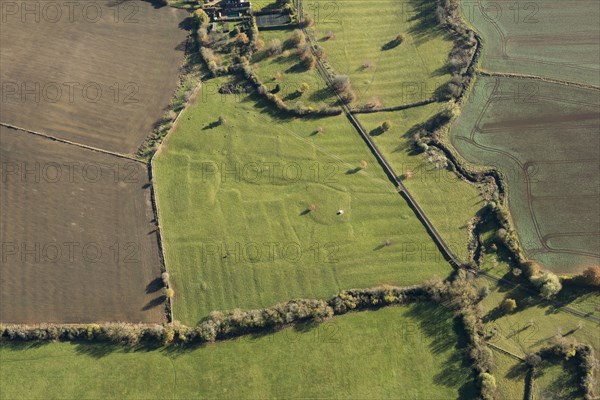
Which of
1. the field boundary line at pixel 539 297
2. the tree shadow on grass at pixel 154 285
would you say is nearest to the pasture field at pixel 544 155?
the field boundary line at pixel 539 297

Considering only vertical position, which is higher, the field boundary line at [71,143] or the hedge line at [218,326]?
the field boundary line at [71,143]

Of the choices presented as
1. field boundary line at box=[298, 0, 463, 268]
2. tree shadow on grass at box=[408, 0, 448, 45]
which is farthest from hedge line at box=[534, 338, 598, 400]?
tree shadow on grass at box=[408, 0, 448, 45]

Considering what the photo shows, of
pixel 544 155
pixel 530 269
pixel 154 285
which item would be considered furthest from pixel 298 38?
pixel 530 269

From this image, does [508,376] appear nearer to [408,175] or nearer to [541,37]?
[408,175]

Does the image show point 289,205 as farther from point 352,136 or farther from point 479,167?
point 479,167

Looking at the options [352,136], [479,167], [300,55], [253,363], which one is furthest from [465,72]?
[253,363]

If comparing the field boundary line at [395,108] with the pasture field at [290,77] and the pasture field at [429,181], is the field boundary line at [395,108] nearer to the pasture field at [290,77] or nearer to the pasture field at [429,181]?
the pasture field at [429,181]
